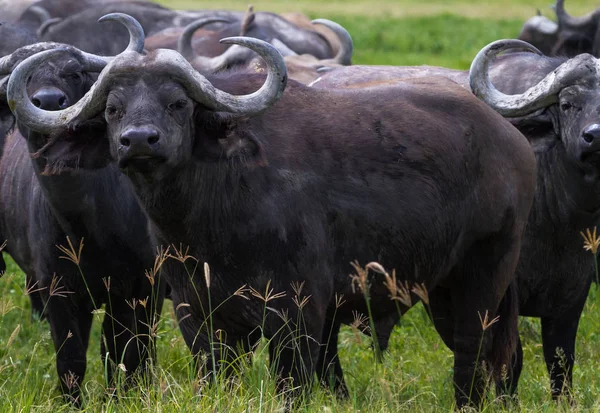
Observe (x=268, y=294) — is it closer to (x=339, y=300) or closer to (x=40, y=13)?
(x=339, y=300)

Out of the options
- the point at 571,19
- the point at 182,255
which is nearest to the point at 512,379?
the point at 182,255

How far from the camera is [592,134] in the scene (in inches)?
232

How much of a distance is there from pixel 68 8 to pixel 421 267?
12.0 metres

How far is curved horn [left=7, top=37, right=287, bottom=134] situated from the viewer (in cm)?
500

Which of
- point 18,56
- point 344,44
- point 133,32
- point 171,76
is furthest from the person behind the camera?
point 344,44

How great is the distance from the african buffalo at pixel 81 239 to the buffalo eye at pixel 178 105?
0.98 meters

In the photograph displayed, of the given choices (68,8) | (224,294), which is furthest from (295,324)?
(68,8)

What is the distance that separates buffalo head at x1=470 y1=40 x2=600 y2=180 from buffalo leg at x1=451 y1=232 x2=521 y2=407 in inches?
23.7

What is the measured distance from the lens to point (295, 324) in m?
5.17

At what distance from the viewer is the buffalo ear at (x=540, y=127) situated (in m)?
6.44

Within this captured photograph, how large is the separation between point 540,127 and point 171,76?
240 cm

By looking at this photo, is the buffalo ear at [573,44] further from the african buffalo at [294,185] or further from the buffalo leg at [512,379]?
the african buffalo at [294,185]

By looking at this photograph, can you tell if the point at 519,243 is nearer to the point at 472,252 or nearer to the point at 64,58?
the point at 472,252

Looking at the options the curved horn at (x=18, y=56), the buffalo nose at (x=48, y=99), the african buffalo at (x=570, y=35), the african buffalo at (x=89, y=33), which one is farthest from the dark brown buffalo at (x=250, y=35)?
the buffalo nose at (x=48, y=99)
